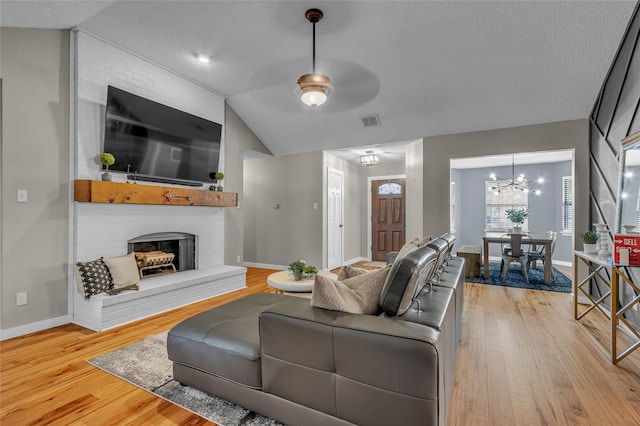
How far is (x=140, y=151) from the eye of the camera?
3.68m

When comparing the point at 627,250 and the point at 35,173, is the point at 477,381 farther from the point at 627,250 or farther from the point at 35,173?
the point at 35,173

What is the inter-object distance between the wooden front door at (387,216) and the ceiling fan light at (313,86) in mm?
4632

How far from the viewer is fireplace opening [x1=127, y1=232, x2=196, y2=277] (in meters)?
3.79

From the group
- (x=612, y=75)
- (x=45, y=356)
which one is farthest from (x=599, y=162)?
(x=45, y=356)

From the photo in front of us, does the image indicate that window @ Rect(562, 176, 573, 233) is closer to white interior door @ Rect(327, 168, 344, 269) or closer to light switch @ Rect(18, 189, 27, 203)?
white interior door @ Rect(327, 168, 344, 269)

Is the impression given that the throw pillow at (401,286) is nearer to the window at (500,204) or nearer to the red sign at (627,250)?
the red sign at (627,250)

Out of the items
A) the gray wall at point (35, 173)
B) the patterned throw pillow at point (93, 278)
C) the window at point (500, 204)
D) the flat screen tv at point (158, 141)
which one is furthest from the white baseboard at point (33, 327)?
the window at point (500, 204)

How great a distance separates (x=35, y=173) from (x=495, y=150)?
18.7 ft

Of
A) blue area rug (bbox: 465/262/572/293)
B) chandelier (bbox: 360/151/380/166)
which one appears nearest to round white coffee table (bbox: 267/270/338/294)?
blue area rug (bbox: 465/262/572/293)

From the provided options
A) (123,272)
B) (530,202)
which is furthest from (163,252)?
(530,202)

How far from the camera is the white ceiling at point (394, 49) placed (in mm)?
A: 2900

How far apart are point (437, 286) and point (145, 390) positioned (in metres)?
2.00

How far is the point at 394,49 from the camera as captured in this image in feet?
11.5

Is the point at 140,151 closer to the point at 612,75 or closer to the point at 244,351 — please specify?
the point at 244,351
